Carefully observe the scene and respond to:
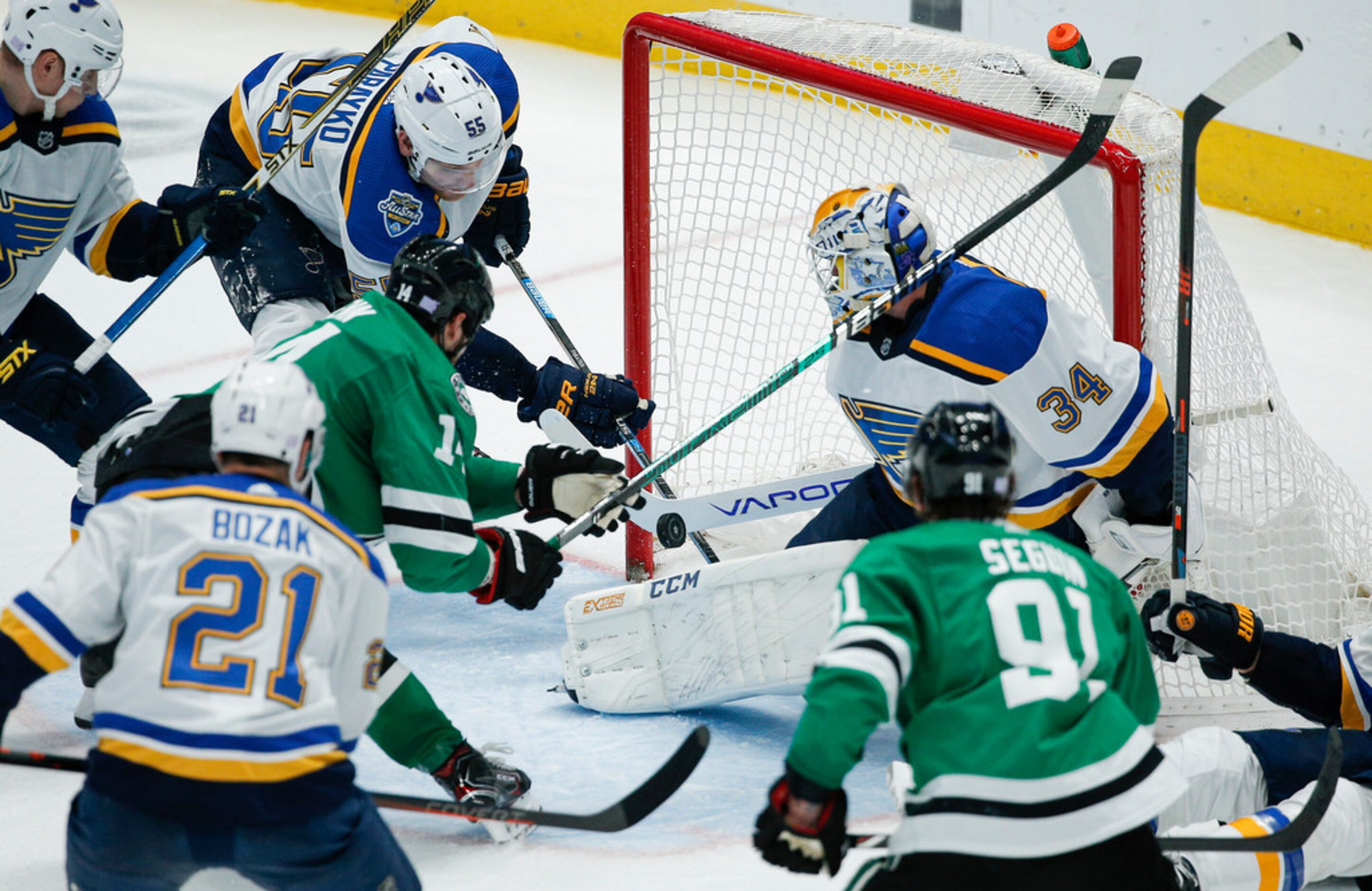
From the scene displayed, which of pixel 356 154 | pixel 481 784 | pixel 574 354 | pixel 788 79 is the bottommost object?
pixel 481 784

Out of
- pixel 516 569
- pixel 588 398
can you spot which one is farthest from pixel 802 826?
pixel 588 398

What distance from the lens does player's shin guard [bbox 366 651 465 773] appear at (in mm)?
2541

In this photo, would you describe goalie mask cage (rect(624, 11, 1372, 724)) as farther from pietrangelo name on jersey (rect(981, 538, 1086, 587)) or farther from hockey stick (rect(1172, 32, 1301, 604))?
pietrangelo name on jersey (rect(981, 538, 1086, 587))

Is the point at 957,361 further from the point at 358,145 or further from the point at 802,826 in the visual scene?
the point at 358,145

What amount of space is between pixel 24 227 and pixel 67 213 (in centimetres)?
9

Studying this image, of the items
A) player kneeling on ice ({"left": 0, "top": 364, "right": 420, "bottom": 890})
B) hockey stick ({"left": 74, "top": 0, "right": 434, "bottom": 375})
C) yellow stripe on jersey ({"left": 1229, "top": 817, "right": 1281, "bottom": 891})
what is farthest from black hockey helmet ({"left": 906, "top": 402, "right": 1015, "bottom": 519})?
hockey stick ({"left": 74, "top": 0, "right": 434, "bottom": 375})

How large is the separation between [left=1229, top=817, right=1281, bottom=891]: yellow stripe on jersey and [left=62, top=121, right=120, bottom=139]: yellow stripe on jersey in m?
2.45

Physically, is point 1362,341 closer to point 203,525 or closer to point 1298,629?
point 1298,629

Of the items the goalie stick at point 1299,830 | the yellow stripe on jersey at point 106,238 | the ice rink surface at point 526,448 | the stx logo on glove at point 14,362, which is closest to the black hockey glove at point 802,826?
the goalie stick at point 1299,830

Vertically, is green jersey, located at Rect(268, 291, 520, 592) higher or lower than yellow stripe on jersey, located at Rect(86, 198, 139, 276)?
lower

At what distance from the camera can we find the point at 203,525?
1.77 metres

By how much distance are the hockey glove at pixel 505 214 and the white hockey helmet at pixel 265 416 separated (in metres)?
1.95

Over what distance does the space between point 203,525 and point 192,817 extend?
321 mm

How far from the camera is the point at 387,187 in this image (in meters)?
3.15
